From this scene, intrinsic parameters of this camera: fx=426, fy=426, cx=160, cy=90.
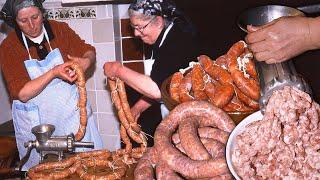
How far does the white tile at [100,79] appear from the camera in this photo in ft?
12.0

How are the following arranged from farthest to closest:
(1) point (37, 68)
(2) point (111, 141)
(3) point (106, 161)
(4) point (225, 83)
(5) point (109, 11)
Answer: (2) point (111, 141) → (5) point (109, 11) → (1) point (37, 68) → (3) point (106, 161) → (4) point (225, 83)

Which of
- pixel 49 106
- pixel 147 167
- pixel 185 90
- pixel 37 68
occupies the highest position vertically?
pixel 185 90

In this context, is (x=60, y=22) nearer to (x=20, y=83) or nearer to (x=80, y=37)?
(x=80, y=37)

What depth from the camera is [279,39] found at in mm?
1819

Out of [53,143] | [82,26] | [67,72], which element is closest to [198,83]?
[53,143]

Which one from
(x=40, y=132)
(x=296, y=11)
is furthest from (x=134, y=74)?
(x=296, y=11)

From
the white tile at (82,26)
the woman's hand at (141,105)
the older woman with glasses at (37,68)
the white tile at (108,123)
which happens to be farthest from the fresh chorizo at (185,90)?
the white tile at (108,123)

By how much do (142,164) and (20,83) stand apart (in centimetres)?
177

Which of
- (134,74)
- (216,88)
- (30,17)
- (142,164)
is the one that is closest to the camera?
(142,164)

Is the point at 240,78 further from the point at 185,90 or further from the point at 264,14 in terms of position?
the point at 264,14

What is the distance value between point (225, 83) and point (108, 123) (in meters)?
1.95

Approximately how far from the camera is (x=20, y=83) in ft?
10.8

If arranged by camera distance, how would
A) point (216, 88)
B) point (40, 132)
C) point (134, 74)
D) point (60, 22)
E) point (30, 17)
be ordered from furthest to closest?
1. point (60, 22)
2. point (30, 17)
3. point (134, 74)
4. point (40, 132)
5. point (216, 88)

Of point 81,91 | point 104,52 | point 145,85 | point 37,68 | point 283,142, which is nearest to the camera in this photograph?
point 283,142
